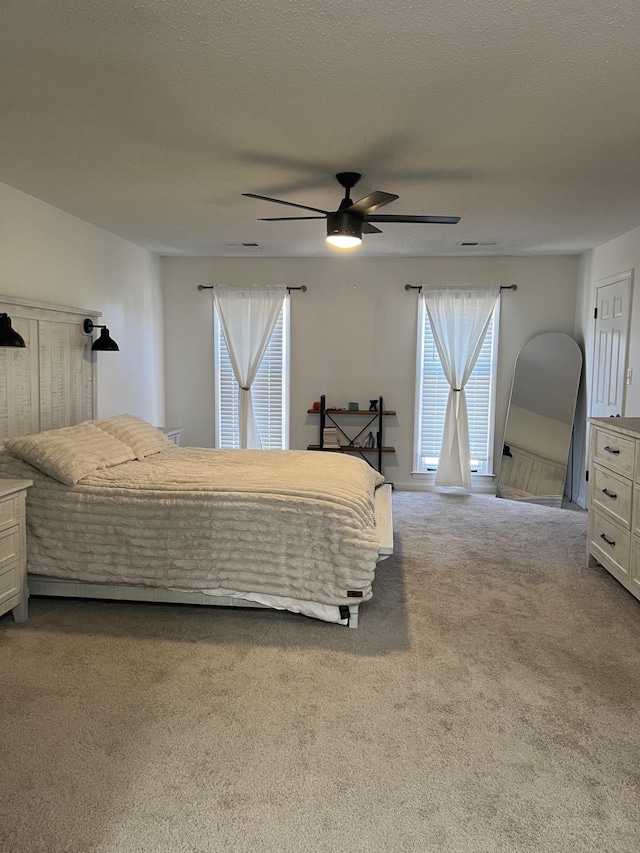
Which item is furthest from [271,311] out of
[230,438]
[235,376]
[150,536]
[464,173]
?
[150,536]

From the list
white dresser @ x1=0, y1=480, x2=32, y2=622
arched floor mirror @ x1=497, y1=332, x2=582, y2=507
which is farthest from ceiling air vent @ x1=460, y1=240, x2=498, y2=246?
white dresser @ x1=0, y1=480, x2=32, y2=622

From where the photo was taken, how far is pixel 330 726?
2266mm

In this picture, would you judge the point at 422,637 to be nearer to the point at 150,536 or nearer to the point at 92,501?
the point at 150,536

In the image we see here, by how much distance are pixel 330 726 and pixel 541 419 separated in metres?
4.46

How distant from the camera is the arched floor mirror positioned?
19.2ft

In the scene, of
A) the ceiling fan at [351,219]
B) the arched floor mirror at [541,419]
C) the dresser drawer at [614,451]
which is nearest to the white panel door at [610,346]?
the arched floor mirror at [541,419]

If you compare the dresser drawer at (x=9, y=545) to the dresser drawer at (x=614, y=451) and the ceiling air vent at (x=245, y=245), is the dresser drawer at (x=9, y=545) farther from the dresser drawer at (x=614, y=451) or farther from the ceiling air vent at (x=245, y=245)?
the ceiling air vent at (x=245, y=245)

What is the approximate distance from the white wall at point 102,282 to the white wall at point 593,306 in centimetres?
436

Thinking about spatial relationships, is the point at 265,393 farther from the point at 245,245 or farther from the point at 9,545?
the point at 9,545

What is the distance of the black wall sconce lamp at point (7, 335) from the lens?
339 centimetres

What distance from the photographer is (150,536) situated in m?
3.19

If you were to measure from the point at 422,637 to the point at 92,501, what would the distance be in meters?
1.91

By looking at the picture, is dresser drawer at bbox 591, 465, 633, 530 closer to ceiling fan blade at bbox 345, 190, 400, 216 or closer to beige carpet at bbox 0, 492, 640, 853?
beige carpet at bbox 0, 492, 640, 853

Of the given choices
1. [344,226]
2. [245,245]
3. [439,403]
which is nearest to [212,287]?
[245,245]
